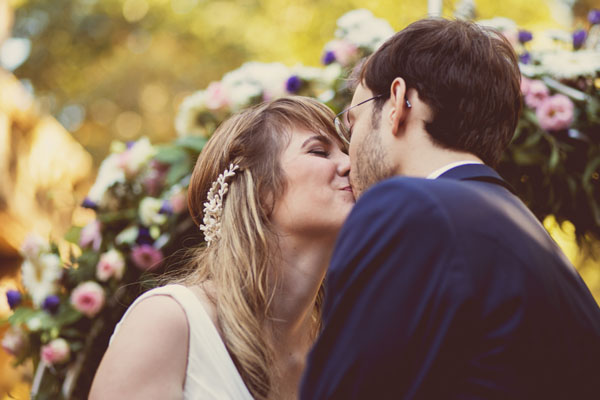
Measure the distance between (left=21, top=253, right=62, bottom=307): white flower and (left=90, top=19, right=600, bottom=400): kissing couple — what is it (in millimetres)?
1206

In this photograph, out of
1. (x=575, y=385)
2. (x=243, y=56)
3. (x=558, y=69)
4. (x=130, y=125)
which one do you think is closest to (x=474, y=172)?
(x=575, y=385)

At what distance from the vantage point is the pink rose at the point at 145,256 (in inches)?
142

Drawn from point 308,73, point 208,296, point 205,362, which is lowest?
point 205,362

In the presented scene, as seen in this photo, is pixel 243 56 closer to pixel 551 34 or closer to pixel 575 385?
pixel 551 34

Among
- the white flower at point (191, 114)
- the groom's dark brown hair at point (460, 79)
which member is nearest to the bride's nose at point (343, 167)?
the groom's dark brown hair at point (460, 79)

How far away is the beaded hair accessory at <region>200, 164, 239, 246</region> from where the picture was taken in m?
2.76

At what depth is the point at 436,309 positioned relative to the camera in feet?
4.67

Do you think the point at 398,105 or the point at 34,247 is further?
the point at 34,247

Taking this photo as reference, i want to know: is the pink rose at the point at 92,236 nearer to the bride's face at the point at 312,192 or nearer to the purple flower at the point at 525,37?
the bride's face at the point at 312,192

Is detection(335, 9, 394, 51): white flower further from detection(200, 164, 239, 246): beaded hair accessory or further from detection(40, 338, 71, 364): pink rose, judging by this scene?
detection(40, 338, 71, 364): pink rose

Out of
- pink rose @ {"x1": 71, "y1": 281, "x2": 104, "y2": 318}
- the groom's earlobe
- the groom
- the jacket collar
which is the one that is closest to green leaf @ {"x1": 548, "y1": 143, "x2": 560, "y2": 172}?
the groom's earlobe

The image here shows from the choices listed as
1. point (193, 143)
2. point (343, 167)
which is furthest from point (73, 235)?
point (343, 167)

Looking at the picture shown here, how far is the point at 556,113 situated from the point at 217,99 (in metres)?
1.86

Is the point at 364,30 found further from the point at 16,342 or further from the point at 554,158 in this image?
the point at 16,342
